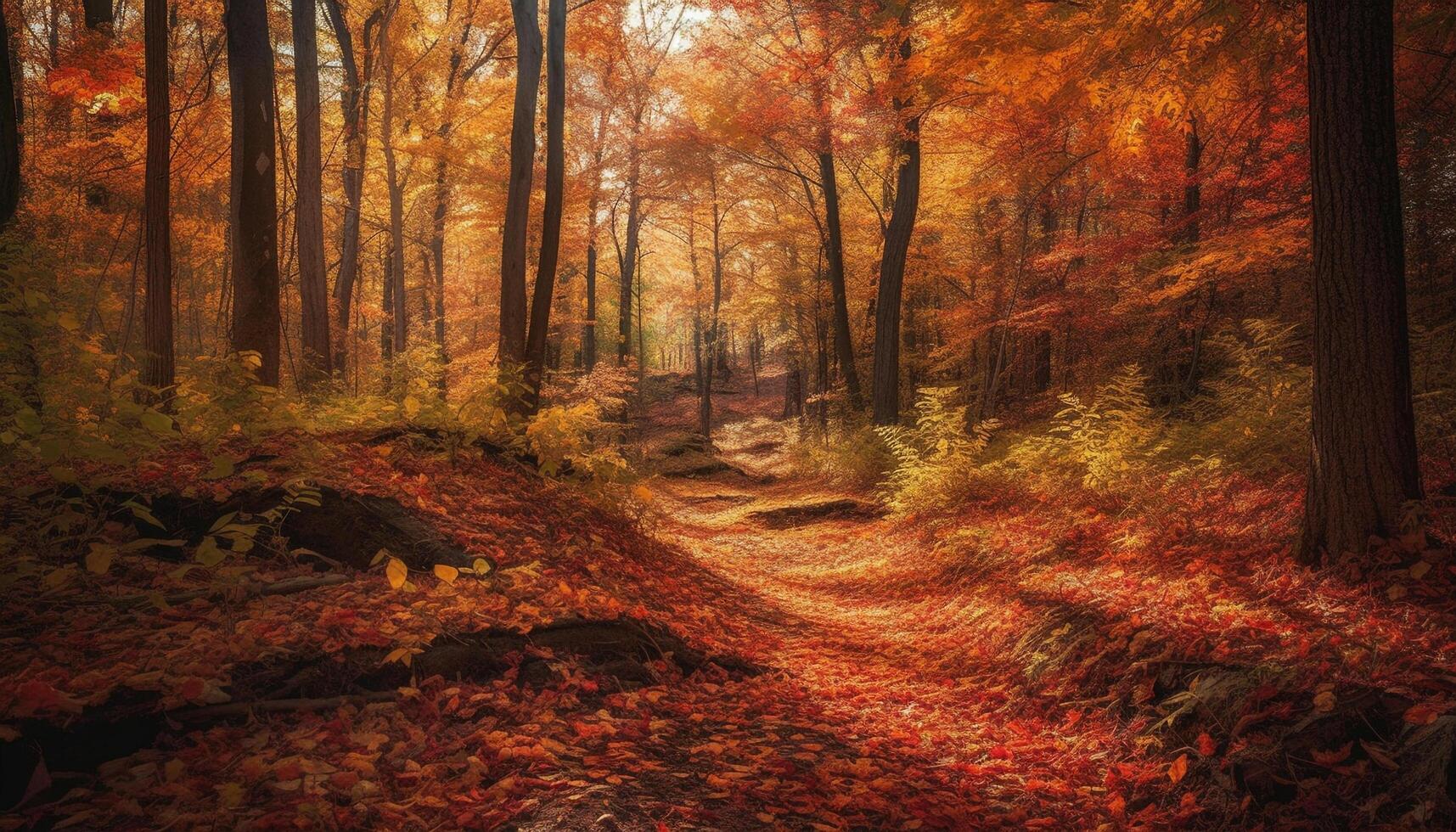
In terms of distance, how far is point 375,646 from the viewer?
320 cm

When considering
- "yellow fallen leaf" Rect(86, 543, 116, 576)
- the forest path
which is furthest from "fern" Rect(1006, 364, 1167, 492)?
"yellow fallen leaf" Rect(86, 543, 116, 576)

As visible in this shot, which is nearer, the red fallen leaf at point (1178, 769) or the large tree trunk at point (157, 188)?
the red fallen leaf at point (1178, 769)

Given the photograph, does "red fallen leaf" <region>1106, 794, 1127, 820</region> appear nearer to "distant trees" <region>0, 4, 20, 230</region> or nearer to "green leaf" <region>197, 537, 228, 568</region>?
"green leaf" <region>197, 537, 228, 568</region>

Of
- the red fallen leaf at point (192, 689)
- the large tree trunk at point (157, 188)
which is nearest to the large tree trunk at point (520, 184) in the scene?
the large tree trunk at point (157, 188)

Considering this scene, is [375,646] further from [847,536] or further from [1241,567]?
[847,536]

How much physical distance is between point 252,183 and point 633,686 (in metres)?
6.01

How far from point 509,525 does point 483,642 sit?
1665mm

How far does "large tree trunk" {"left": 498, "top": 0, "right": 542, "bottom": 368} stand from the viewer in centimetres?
860

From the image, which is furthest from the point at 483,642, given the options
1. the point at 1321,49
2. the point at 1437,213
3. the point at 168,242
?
the point at 1437,213

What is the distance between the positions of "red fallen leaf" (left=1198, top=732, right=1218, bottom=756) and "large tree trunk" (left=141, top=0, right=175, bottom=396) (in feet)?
23.0

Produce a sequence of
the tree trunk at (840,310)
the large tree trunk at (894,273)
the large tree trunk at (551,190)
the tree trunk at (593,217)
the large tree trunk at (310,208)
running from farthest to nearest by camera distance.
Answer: the tree trunk at (593,217) < the tree trunk at (840,310) < the large tree trunk at (894,273) < the large tree trunk at (310,208) < the large tree trunk at (551,190)

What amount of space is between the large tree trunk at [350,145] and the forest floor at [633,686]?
10.6 m

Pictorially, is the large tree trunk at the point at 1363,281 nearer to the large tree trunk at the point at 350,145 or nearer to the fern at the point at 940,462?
the fern at the point at 940,462

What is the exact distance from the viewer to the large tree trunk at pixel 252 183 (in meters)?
6.42
